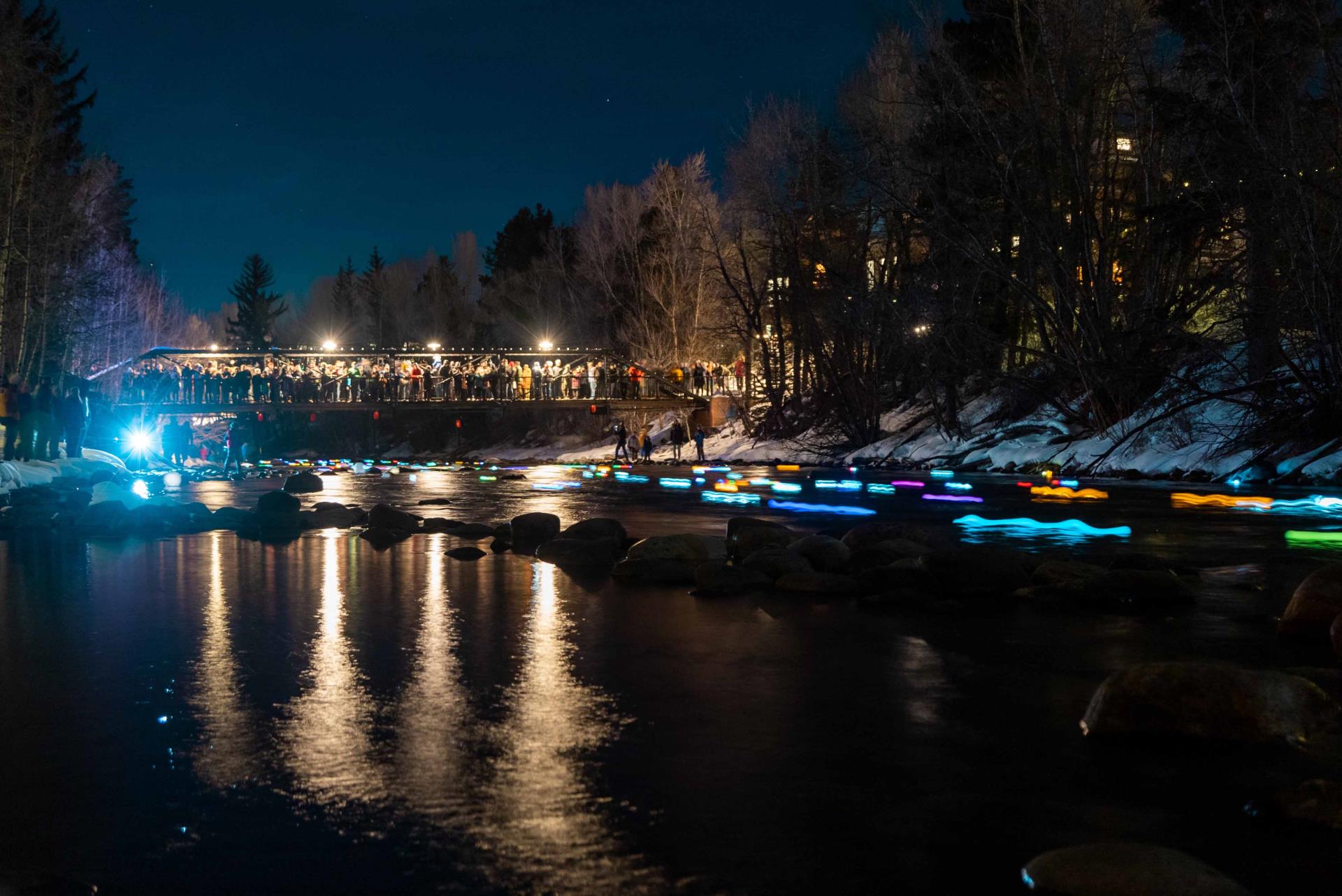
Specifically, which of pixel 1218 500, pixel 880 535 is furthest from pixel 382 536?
pixel 1218 500

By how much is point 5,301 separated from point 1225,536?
31.3 metres

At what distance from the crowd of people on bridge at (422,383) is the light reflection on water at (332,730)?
5281 centimetres

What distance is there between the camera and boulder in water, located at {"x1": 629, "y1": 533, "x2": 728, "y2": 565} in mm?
13461

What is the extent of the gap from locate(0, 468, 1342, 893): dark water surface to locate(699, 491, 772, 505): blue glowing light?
14.2 meters

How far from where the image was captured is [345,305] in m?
133

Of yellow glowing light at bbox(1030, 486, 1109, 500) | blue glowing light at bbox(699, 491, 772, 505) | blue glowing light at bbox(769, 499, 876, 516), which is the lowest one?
blue glowing light at bbox(699, 491, 772, 505)

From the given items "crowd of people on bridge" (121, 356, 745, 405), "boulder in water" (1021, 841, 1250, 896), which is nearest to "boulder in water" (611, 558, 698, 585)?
"boulder in water" (1021, 841, 1250, 896)

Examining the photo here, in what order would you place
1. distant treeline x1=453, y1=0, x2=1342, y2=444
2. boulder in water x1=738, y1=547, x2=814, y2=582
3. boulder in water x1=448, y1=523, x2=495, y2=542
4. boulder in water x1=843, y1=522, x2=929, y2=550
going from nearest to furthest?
boulder in water x1=738, y1=547, x2=814, y2=582 → boulder in water x1=843, y1=522, x2=929, y2=550 → boulder in water x1=448, y1=523, x2=495, y2=542 → distant treeline x1=453, y1=0, x2=1342, y2=444

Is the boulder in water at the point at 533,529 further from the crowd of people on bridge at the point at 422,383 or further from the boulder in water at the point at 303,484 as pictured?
the crowd of people on bridge at the point at 422,383

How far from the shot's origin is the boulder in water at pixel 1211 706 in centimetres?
637

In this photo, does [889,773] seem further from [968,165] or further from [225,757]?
[968,165]

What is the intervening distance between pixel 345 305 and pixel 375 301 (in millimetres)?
12334

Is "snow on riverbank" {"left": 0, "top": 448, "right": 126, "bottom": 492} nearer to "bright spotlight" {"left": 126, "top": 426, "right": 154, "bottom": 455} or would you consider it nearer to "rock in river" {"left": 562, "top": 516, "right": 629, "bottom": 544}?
"bright spotlight" {"left": 126, "top": 426, "right": 154, "bottom": 455}

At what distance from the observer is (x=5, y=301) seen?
36781mm
